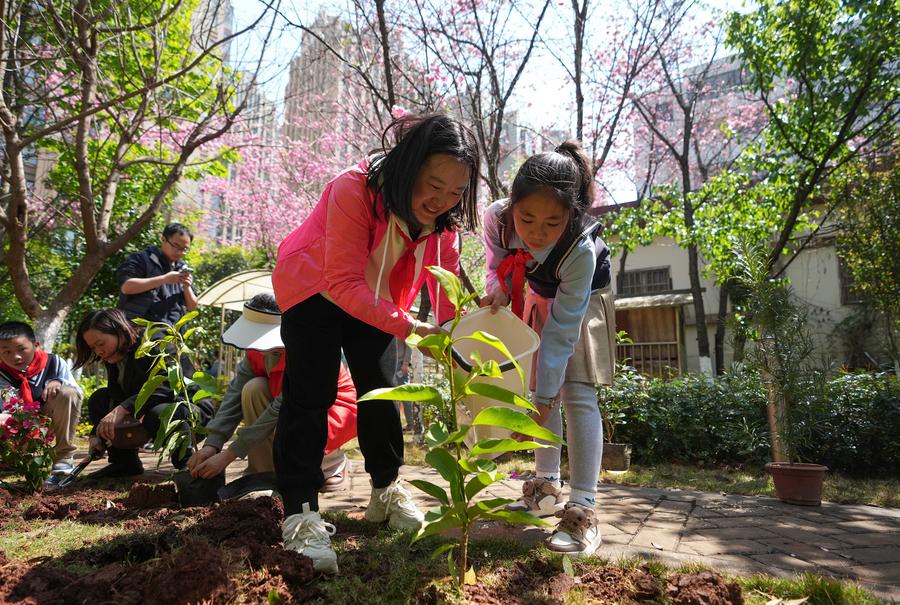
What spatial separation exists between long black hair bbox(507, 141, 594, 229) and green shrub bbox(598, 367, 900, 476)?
2.03m

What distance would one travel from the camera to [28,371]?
120 inches

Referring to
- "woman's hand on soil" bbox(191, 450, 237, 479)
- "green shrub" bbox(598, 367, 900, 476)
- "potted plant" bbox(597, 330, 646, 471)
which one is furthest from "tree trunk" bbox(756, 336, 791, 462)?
"woman's hand on soil" bbox(191, 450, 237, 479)

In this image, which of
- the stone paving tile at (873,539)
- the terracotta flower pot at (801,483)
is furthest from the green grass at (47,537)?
the terracotta flower pot at (801,483)

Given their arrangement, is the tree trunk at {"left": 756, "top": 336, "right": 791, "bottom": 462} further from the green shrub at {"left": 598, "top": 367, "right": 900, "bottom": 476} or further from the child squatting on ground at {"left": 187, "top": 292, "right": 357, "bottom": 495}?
the child squatting on ground at {"left": 187, "top": 292, "right": 357, "bottom": 495}

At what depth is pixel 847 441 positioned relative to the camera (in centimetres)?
393

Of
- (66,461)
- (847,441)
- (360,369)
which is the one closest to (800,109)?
(847,441)

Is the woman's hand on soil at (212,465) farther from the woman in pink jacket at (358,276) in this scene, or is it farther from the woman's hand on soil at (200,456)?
the woman in pink jacket at (358,276)

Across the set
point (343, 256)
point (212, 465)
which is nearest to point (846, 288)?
point (343, 256)

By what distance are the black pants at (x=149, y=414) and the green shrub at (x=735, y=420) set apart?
241 centimetres

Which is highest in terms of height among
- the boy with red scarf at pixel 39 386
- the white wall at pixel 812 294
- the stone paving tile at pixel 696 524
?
the white wall at pixel 812 294

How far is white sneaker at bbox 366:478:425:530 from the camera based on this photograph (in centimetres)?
193

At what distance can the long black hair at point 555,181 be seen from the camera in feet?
5.75

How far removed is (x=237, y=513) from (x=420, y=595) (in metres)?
0.85

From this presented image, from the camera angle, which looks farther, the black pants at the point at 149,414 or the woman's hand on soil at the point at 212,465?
the black pants at the point at 149,414
